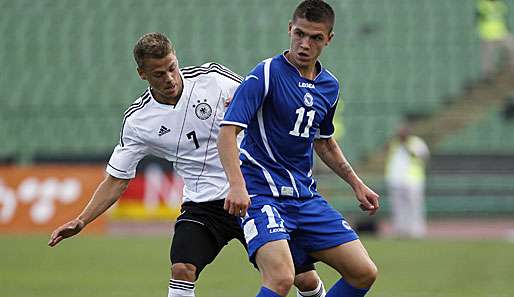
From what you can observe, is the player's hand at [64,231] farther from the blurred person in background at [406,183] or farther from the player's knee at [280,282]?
the blurred person in background at [406,183]

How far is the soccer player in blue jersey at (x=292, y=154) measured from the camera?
5.38m

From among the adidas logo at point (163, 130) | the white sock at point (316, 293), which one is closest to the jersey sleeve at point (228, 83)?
the adidas logo at point (163, 130)

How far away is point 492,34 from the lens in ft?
72.8

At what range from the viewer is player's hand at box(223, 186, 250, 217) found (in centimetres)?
511

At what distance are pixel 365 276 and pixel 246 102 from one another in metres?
1.12

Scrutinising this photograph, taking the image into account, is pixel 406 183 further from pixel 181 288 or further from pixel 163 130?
pixel 181 288

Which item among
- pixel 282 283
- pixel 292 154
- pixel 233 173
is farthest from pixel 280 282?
pixel 292 154

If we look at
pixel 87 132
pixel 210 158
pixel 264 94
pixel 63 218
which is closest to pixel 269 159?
pixel 264 94

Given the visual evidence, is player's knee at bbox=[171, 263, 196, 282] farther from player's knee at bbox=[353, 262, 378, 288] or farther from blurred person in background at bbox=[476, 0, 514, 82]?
blurred person in background at bbox=[476, 0, 514, 82]

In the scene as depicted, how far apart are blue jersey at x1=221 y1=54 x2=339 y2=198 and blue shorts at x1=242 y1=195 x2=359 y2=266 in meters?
0.06

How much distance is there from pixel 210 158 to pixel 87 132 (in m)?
16.3

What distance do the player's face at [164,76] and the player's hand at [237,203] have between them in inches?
43.9

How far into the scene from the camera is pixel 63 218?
59.7ft

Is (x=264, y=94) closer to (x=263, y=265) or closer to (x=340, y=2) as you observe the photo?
(x=263, y=265)
